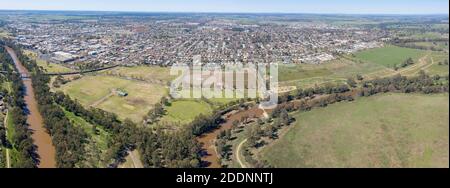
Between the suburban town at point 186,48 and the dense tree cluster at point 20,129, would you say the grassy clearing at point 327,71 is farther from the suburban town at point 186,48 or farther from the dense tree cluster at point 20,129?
the dense tree cluster at point 20,129

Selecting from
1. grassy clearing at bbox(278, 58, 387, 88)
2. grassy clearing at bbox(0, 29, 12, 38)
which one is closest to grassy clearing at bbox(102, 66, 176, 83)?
grassy clearing at bbox(278, 58, 387, 88)

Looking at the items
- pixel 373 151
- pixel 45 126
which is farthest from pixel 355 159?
pixel 45 126

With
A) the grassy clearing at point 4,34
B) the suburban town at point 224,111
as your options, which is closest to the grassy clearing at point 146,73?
→ the suburban town at point 224,111

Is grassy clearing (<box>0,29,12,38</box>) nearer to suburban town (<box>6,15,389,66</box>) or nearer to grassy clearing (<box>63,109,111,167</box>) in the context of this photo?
suburban town (<box>6,15,389,66</box>)
